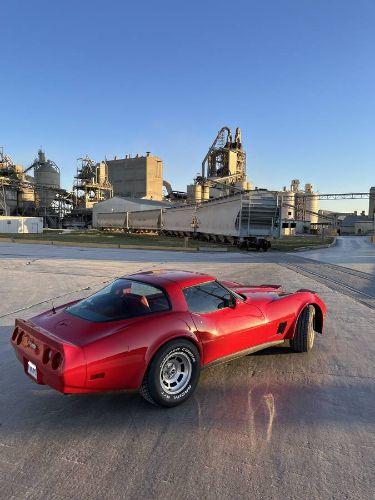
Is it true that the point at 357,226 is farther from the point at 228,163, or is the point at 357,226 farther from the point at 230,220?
the point at 230,220

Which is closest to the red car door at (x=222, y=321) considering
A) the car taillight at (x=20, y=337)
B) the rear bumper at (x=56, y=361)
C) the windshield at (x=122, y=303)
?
the windshield at (x=122, y=303)

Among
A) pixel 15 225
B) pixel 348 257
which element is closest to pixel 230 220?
pixel 348 257

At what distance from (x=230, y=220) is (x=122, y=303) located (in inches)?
1041

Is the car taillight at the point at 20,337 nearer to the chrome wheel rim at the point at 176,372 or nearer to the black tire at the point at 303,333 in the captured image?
the chrome wheel rim at the point at 176,372

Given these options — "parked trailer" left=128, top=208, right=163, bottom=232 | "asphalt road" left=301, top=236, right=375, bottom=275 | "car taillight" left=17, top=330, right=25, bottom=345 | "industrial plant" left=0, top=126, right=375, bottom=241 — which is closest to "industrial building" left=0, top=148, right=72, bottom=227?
"industrial plant" left=0, top=126, right=375, bottom=241

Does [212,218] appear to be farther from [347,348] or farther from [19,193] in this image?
[19,193]

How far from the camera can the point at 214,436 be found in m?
3.45

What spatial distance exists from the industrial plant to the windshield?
2427cm

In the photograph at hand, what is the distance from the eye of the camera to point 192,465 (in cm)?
304

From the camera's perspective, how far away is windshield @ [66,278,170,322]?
4059 millimetres

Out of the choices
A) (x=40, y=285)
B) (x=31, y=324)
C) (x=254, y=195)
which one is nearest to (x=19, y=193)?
(x=254, y=195)

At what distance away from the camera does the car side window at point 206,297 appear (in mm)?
4383

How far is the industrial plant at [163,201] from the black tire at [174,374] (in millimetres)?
24623

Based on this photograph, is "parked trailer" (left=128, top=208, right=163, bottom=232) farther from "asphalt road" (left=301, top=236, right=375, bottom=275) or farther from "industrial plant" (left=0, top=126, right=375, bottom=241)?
"asphalt road" (left=301, top=236, right=375, bottom=275)
